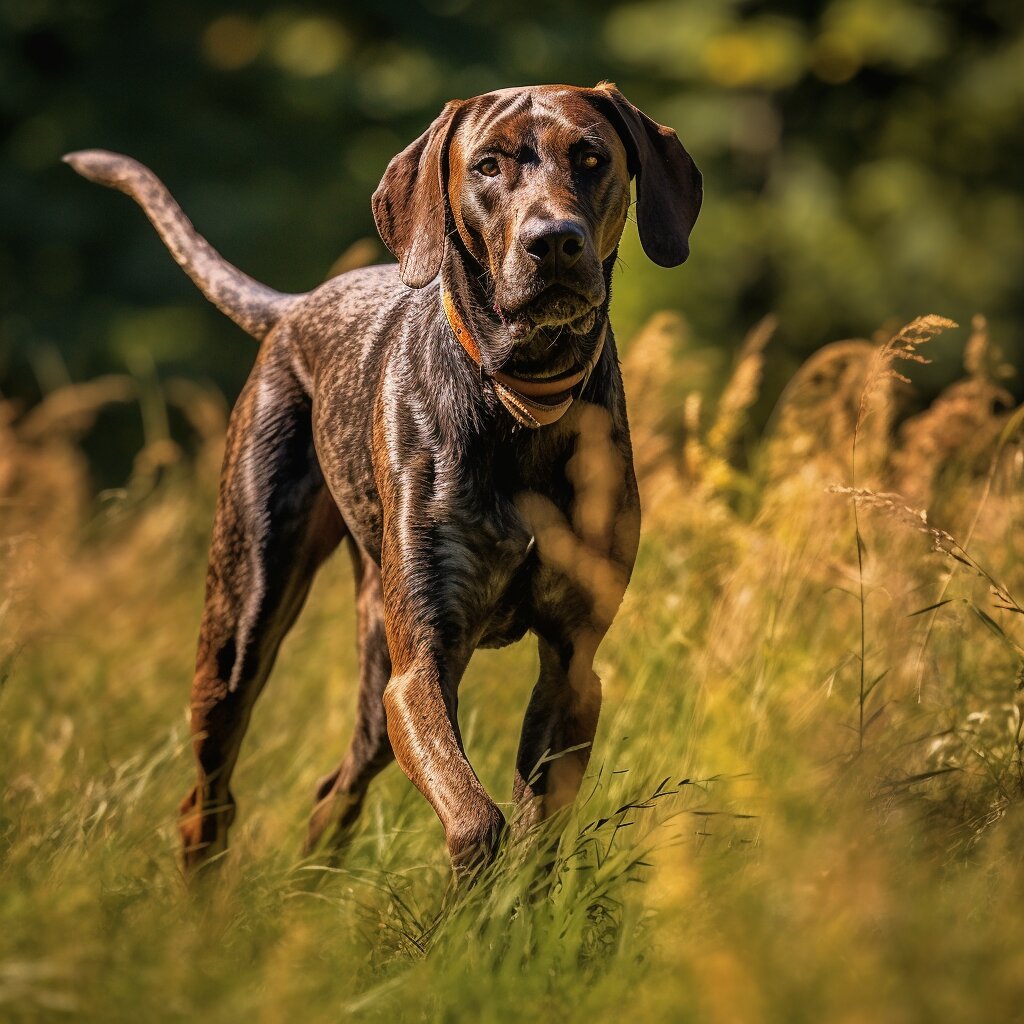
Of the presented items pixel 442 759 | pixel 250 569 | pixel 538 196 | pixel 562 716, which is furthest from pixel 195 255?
pixel 442 759

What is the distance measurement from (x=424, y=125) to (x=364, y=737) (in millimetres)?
12817

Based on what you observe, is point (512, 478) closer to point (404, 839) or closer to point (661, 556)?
point (404, 839)

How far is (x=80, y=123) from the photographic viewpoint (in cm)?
1733

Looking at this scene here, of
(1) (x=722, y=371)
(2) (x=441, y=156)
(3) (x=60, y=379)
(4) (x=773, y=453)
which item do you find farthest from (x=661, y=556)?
(3) (x=60, y=379)

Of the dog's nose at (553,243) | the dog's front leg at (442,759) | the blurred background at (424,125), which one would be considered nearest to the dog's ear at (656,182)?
the dog's nose at (553,243)

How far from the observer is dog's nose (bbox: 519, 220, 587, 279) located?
3701mm

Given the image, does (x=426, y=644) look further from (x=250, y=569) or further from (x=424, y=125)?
(x=424, y=125)

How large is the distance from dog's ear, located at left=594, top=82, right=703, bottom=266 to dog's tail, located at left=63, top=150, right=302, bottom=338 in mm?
1548

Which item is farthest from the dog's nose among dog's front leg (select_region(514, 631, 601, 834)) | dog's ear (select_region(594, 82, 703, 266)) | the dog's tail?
the dog's tail

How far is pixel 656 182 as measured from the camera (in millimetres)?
4156

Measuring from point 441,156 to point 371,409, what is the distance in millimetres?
706

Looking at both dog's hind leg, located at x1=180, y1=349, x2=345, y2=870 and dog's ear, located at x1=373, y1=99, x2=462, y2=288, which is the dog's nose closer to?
dog's ear, located at x1=373, y1=99, x2=462, y2=288

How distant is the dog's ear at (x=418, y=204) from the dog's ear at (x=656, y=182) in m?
0.41

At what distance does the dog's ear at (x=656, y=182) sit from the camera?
4.12 meters
